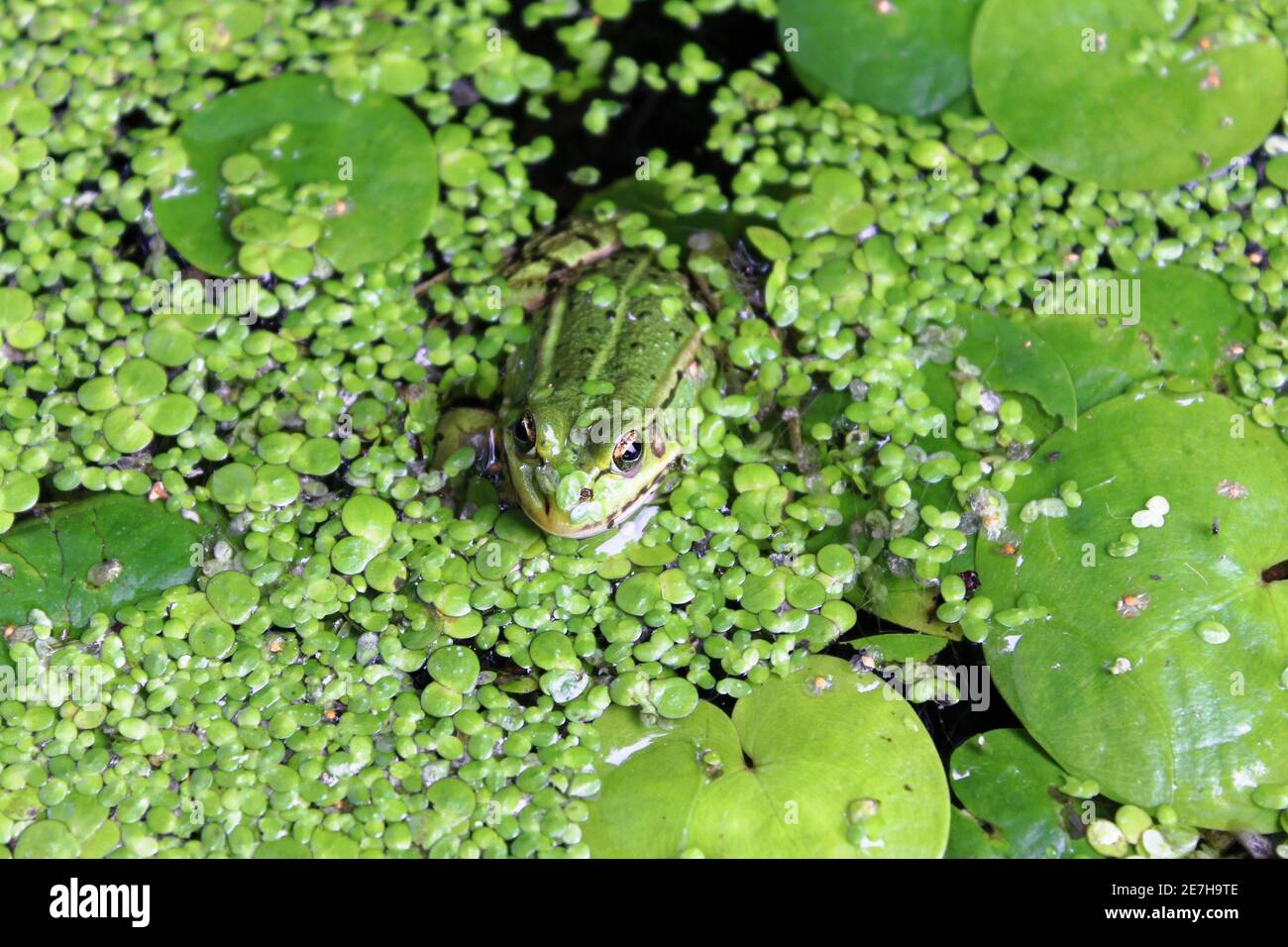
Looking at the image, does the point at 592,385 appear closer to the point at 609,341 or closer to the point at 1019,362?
the point at 609,341

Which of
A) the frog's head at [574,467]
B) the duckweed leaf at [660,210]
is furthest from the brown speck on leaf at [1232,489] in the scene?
the duckweed leaf at [660,210]

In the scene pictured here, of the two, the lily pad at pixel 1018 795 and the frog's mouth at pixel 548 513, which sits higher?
the frog's mouth at pixel 548 513

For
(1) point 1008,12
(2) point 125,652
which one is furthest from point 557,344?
(1) point 1008,12

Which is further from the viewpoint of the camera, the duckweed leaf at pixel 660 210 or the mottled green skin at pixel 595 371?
the duckweed leaf at pixel 660 210

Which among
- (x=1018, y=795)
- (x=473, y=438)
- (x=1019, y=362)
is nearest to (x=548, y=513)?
(x=473, y=438)

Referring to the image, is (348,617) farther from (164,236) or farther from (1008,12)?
(1008,12)

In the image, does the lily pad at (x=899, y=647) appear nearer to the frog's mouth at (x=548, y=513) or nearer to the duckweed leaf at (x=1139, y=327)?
the frog's mouth at (x=548, y=513)

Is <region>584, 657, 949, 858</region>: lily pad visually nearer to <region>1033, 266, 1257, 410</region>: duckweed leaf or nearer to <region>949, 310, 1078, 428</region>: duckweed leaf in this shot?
<region>949, 310, 1078, 428</region>: duckweed leaf

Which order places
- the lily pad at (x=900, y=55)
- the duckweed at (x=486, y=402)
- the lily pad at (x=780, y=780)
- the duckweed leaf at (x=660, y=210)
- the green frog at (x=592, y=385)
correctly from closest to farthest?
1. the lily pad at (x=780, y=780)
2. the duckweed at (x=486, y=402)
3. the green frog at (x=592, y=385)
4. the duckweed leaf at (x=660, y=210)
5. the lily pad at (x=900, y=55)
